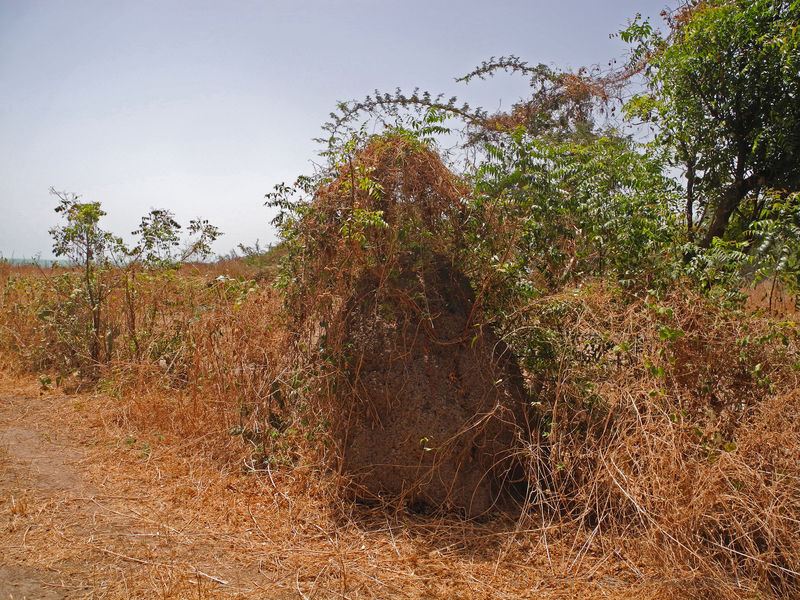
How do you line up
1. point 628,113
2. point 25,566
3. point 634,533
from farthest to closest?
point 628,113, point 634,533, point 25,566

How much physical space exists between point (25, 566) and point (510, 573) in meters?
2.75

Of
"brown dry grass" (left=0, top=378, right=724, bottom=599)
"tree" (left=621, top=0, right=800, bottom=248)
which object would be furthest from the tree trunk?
"brown dry grass" (left=0, top=378, right=724, bottom=599)

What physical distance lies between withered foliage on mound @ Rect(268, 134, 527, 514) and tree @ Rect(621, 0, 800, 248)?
10.2 ft

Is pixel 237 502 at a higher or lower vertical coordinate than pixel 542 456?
lower

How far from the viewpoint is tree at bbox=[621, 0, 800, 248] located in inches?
207

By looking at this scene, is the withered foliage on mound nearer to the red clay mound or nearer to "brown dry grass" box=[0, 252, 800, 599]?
the red clay mound

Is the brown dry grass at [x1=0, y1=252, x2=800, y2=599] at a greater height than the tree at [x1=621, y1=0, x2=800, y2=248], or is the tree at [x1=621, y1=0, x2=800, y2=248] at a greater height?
the tree at [x1=621, y1=0, x2=800, y2=248]

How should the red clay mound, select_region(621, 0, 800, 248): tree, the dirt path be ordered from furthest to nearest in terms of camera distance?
select_region(621, 0, 800, 248): tree, the red clay mound, the dirt path

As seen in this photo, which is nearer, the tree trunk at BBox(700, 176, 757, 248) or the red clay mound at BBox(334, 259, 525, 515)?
the red clay mound at BBox(334, 259, 525, 515)

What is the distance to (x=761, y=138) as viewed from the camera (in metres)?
5.41

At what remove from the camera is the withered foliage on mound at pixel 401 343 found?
397cm

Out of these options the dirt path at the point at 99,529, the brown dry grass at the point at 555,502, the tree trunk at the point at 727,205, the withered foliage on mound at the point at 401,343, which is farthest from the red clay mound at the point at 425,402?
the tree trunk at the point at 727,205

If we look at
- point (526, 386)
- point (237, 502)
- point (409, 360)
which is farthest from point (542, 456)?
point (237, 502)

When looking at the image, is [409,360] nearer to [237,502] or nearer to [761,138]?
[237,502]
